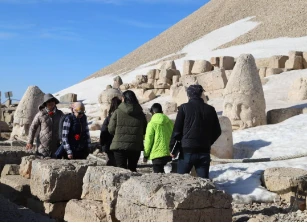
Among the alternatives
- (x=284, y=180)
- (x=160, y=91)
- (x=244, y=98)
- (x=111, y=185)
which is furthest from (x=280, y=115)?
(x=160, y=91)

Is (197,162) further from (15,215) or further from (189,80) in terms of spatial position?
(189,80)

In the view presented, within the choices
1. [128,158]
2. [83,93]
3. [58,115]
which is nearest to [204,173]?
[128,158]

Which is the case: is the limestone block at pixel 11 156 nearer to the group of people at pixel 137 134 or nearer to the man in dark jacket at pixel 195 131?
the group of people at pixel 137 134

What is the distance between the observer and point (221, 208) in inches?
206

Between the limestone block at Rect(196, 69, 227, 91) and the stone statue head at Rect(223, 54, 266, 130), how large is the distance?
28.3 ft

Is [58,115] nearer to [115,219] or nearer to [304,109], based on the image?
[115,219]

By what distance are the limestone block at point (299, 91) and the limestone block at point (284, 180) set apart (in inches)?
348

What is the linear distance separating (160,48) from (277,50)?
866 inches

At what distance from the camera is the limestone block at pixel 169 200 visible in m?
4.95

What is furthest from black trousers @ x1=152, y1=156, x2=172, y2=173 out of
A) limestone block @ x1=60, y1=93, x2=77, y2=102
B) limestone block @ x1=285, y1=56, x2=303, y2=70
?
limestone block @ x1=60, y1=93, x2=77, y2=102

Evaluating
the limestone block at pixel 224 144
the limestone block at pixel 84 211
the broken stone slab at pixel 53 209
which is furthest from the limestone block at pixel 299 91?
the limestone block at pixel 84 211

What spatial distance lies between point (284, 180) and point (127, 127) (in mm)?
2246

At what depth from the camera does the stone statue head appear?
1248 centimetres

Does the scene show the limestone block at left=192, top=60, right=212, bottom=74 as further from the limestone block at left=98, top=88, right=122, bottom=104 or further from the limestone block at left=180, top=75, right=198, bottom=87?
the limestone block at left=98, top=88, right=122, bottom=104
